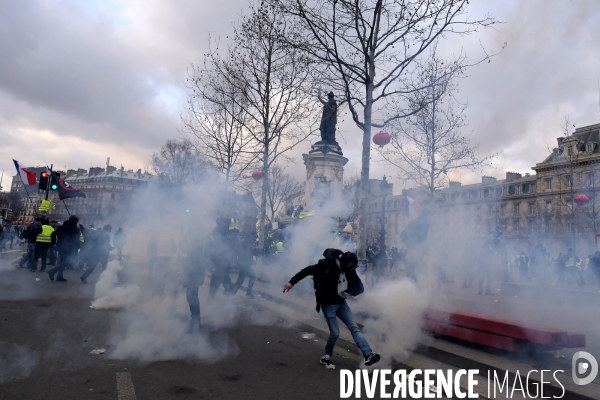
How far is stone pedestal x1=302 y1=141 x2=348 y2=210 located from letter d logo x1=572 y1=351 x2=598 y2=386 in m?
12.7

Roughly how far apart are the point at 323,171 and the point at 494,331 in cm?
1329

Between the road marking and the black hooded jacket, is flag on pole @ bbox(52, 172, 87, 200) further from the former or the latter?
the black hooded jacket

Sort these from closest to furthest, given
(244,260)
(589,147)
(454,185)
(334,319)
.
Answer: (334,319) < (244,260) < (454,185) < (589,147)

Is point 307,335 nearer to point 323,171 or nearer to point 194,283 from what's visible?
point 194,283

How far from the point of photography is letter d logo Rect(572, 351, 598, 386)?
4.47 m

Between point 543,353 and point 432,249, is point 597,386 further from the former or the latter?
point 432,249

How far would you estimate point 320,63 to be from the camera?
1097 cm

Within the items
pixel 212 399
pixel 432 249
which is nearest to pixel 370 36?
pixel 432 249

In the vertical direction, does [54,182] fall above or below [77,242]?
above

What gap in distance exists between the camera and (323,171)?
18250 mm

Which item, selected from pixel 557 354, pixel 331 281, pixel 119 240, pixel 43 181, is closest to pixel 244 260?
pixel 119 240

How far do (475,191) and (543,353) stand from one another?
15269mm

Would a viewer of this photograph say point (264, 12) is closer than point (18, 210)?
Yes

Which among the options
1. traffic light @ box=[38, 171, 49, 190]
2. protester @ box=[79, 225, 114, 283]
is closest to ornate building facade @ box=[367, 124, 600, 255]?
protester @ box=[79, 225, 114, 283]
